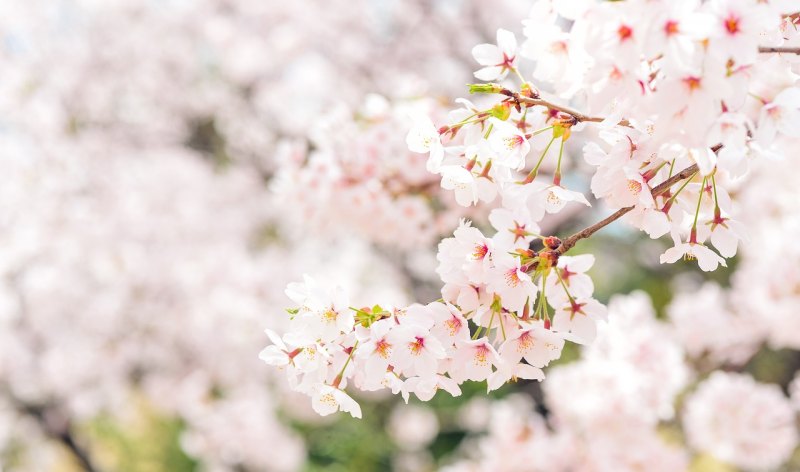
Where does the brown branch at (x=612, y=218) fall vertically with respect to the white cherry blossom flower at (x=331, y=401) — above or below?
above

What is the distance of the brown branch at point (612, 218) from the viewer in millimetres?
857

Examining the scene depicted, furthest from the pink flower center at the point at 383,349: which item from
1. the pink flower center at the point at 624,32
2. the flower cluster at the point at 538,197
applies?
the pink flower center at the point at 624,32

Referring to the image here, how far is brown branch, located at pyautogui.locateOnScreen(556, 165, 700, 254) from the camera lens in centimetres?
86

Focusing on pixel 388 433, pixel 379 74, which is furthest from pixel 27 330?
pixel 388 433

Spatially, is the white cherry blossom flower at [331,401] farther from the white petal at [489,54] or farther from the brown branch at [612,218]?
the white petal at [489,54]

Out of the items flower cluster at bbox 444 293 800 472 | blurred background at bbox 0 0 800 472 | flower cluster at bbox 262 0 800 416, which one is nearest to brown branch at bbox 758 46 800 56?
flower cluster at bbox 262 0 800 416

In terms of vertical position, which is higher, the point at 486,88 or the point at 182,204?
the point at 182,204

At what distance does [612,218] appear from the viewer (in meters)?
0.85

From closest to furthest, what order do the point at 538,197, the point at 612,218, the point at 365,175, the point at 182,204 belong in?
the point at 612,218
the point at 538,197
the point at 365,175
the point at 182,204

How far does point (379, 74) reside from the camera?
5.65 m

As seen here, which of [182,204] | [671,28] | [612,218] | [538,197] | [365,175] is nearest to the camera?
[671,28]

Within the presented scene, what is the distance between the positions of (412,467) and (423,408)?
2.18 feet

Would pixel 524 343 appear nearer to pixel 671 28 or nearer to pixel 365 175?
pixel 671 28

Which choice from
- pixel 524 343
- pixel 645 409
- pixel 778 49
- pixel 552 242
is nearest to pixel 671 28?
pixel 778 49
